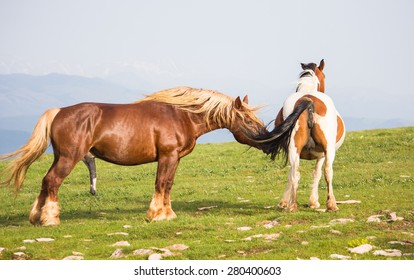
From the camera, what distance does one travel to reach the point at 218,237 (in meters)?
11.9

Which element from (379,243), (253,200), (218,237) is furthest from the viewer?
(253,200)

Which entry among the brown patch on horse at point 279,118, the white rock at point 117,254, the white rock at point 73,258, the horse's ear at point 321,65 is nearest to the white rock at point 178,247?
the white rock at point 117,254

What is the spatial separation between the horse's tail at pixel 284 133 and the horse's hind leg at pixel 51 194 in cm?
425

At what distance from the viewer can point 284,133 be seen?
1416 cm

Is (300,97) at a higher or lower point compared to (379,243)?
higher

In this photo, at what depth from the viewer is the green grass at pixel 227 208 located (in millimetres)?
11039

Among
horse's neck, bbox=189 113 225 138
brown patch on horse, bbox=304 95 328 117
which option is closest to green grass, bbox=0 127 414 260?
horse's neck, bbox=189 113 225 138

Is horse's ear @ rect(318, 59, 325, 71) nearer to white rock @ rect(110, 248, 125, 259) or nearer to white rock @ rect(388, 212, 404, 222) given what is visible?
white rock @ rect(388, 212, 404, 222)

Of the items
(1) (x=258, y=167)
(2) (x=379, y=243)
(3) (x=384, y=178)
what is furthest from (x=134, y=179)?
(2) (x=379, y=243)

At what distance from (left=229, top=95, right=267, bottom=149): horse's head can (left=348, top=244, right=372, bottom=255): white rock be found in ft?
15.0

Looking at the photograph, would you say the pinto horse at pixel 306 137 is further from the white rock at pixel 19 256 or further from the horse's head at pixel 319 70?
the white rock at pixel 19 256

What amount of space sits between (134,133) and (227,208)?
370 cm

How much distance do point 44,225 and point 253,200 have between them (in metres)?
6.30
